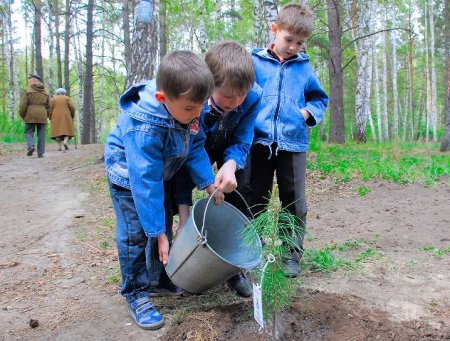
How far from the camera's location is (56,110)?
1073 centimetres

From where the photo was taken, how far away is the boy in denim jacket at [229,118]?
2166 millimetres

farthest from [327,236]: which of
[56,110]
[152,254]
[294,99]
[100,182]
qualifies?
[56,110]

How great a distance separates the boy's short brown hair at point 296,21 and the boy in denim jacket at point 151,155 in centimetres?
95

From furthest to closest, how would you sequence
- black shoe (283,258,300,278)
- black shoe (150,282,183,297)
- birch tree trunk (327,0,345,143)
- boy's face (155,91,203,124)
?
birch tree trunk (327,0,345,143) < black shoe (283,258,300,278) < black shoe (150,282,183,297) < boy's face (155,91,203,124)

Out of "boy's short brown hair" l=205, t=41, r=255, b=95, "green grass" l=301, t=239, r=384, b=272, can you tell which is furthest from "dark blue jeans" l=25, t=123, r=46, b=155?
"boy's short brown hair" l=205, t=41, r=255, b=95

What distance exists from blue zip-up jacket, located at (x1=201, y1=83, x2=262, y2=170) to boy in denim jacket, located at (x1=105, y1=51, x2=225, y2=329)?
135 millimetres

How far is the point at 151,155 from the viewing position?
213 centimetres

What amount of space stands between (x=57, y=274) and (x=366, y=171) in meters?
4.89

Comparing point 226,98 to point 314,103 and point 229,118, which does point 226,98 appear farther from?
point 314,103

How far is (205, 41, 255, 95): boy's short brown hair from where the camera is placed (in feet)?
7.00

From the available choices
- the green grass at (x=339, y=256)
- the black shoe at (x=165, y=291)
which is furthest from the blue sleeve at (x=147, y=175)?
the green grass at (x=339, y=256)

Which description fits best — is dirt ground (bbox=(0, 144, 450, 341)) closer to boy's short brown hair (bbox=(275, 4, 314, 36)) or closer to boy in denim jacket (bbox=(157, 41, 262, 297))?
boy in denim jacket (bbox=(157, 41, 262, 297))

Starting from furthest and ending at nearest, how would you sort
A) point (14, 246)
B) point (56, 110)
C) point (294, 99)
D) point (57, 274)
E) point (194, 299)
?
1. point (56, 110)
2. point (14, 246)
3. point (57, 274)
4. point (294, 99)
5. point (194, 299)

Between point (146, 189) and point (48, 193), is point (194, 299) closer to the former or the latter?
point (146, 189)
